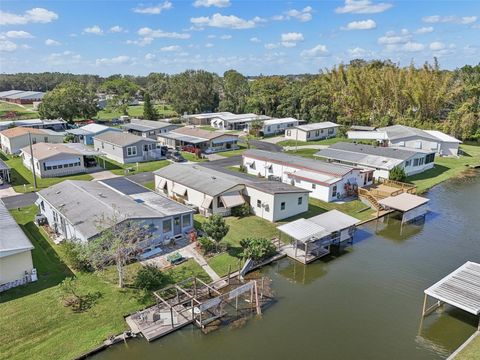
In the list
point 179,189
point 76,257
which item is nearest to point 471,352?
point 76,257

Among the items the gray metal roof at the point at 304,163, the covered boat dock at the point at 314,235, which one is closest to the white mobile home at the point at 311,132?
the gray metal roof at the point at 304,163

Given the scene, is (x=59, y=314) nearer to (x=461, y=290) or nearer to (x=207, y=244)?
(x=207, y=244)

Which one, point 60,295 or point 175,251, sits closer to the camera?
point 60,295

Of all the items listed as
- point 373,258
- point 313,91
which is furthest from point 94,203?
point 313,91

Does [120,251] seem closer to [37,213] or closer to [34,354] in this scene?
[34,354]

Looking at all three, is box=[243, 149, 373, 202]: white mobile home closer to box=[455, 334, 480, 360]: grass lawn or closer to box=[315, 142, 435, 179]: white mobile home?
box=[315, 142, 435, 179]: white mobile home

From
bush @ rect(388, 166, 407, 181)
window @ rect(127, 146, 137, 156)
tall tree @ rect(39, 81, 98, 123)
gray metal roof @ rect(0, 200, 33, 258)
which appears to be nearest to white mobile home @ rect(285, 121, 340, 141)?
bush @ rect(388, 166, 407, 181)

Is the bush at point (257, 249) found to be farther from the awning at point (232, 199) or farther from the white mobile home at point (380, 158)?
the white mobile home at point (380, 158)
